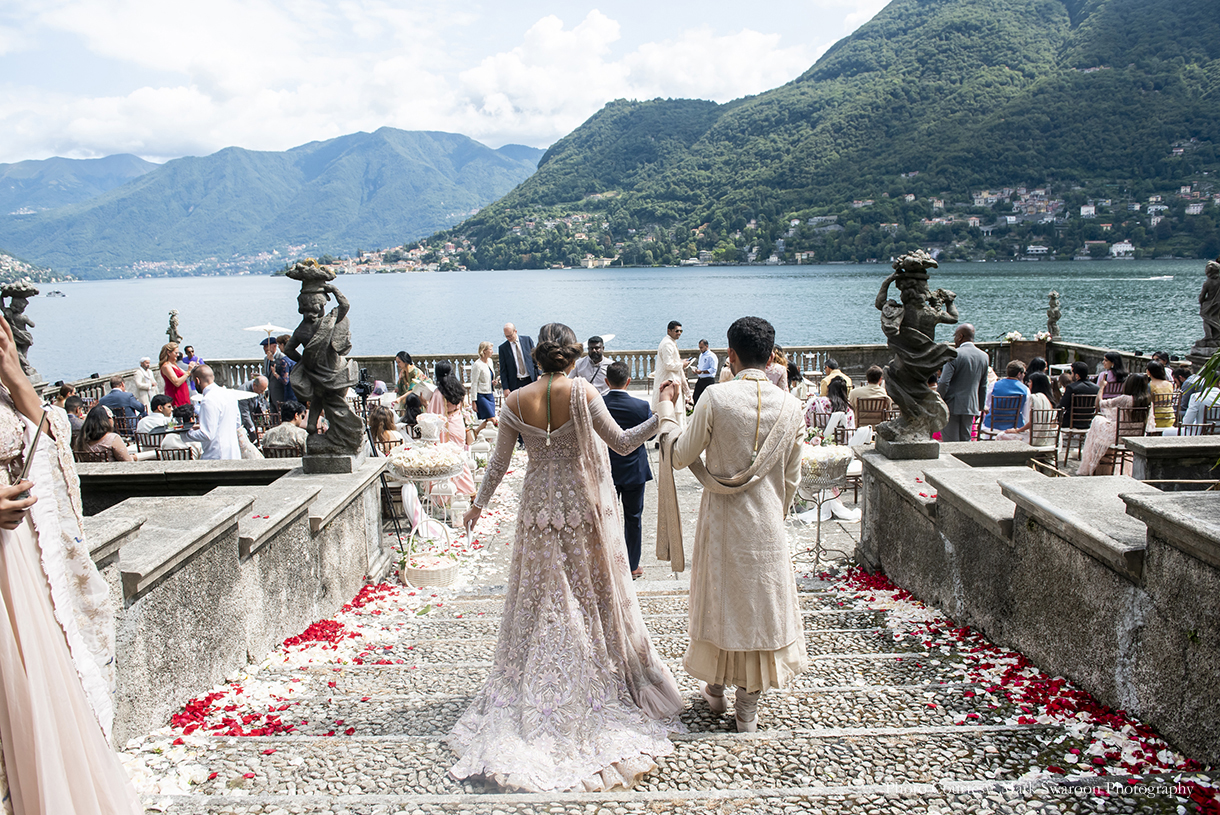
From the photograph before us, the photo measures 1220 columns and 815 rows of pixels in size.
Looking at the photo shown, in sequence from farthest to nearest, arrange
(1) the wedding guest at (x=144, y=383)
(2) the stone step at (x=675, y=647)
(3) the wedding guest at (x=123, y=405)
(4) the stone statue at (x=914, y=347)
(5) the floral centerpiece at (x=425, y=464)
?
(1) the wedding guest at (x=144, y=383)
(3) the wedding guest at (x=123, y=405)
(5) the floral centerpiece at (x=425, y=464)
(4) the stone statue at (x=914, y=347)
(2) the stone step at (x=675, y=647)

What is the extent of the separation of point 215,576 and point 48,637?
1.65m

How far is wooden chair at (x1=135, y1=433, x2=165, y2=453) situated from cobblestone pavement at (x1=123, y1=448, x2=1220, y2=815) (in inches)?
275

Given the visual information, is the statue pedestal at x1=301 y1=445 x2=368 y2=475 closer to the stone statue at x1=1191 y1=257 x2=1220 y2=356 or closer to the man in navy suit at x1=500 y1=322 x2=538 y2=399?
the man in navy suit at x1=500 y1=322 x2=538 y2=399

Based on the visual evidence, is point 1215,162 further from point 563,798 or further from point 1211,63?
point 563,798

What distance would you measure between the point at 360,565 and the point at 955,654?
4.35 m

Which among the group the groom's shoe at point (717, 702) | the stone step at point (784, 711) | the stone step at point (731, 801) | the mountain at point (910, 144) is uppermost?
the mountain at point (910, 144)

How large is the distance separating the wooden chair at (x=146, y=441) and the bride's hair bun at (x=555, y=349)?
8.73 m

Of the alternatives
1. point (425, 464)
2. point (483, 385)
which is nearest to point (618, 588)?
point (425, 464)

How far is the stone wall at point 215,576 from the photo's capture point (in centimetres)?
338

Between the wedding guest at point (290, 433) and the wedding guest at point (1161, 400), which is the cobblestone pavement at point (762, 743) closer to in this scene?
the wedding guest at point (290, 433)

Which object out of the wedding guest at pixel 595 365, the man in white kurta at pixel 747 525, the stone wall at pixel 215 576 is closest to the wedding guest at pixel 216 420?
the stone wall at pixel 215 576

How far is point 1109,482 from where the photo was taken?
450 centimetres

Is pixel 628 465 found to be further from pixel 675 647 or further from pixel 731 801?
pixel 731 801

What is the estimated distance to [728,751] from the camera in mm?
3227
